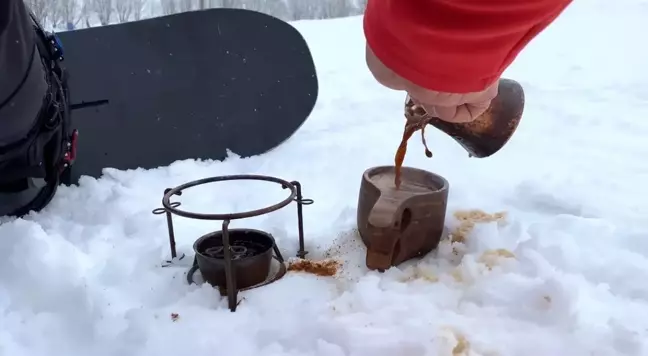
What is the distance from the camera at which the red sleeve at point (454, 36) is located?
0.57 metres

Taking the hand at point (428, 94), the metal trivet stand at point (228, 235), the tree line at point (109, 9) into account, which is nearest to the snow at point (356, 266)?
the metal trivet stand at point (228, 235)

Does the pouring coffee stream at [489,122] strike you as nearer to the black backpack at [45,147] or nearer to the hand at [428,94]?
the hand at [428,94]

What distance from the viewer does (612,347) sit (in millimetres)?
884

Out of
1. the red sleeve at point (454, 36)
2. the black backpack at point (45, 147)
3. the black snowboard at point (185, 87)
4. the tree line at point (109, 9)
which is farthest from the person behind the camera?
the tree line at point (109, 9)

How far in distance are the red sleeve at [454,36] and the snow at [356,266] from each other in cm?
42

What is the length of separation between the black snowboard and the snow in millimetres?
92

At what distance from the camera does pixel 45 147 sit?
141cm

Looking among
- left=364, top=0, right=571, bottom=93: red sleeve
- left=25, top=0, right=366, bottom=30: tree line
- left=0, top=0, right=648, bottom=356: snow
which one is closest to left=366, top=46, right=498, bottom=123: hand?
left=364, top=0, right=571, bottom=93: red sleeve

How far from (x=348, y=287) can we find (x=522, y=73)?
6.67 feet

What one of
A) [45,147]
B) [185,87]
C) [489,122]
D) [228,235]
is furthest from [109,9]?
[489,122]

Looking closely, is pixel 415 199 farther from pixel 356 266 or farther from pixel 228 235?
pixel 228 235

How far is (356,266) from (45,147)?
0.79 metres

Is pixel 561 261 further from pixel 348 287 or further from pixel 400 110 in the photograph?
pixel 400 110

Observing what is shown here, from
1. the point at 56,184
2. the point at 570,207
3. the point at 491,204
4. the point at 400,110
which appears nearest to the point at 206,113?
the point at 56,184
